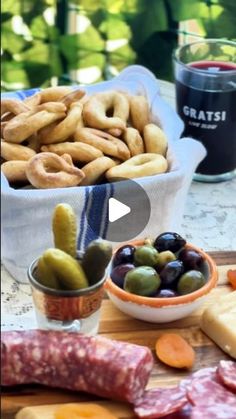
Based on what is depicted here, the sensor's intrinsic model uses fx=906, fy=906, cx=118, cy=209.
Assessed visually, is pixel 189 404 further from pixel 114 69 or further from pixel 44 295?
pixel 114 69

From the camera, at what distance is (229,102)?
114 centimetres

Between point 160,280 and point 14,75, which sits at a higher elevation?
point 14,75

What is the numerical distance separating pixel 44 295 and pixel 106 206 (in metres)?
0.18

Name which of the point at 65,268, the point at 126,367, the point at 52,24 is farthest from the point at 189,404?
the point at 52,24

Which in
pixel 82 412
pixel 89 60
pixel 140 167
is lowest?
pixel 82 412

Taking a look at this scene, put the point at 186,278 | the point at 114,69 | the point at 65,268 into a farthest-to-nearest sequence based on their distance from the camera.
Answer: the point at 114,69 → the point at 186,278 → the point at 65,268

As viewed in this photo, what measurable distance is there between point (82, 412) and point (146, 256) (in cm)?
18

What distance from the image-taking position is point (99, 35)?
0.98 meters

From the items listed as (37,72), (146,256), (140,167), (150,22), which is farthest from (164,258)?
(150,22)

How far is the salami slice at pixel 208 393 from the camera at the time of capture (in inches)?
32.1
